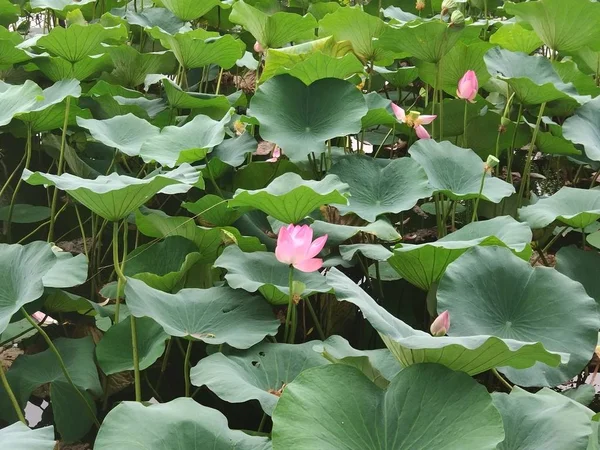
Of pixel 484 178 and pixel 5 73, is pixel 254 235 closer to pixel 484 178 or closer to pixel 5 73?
pixel 484 178

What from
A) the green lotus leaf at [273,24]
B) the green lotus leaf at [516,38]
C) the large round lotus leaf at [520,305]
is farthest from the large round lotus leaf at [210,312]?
the green lotus leaf at [516,38]

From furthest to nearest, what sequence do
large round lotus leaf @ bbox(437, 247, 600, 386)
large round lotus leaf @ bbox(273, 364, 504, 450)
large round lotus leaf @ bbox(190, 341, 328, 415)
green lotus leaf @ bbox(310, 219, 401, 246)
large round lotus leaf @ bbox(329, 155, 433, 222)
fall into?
large round lotus leaf @ bbox(329, 155, 433, 222) < green lotus leaf @ bbox(310, 219, 401, 246) < large round lotus leaf @ bbox(437, 247, 600, 386) < large round lotus leaf @ bbox(190, 341, 328, 415) < large round lotus leaf @ bbox(273, 364, 504, 450)

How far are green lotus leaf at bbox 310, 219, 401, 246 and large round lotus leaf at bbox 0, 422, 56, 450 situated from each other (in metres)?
0.51

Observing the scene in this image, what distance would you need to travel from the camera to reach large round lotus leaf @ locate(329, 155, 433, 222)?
1.23 m

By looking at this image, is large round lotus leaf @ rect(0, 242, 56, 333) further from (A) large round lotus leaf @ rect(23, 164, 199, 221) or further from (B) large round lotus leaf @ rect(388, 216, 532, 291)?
(B) large round lotus leaf @ rect(388, 216, 532, 291)

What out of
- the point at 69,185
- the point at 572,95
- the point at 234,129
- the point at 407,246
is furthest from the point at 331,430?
the point at 572,95

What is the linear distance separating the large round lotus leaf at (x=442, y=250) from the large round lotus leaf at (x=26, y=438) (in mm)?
479

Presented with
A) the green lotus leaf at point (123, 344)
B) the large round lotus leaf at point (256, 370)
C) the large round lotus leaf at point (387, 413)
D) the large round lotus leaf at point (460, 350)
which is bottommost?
the green lotus leaf at point (123, 344)

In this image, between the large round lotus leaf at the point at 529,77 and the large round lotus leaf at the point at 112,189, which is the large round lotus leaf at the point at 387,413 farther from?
the large round lotus leaf at the point at 529,77

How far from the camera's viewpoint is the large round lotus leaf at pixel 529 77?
1382mm

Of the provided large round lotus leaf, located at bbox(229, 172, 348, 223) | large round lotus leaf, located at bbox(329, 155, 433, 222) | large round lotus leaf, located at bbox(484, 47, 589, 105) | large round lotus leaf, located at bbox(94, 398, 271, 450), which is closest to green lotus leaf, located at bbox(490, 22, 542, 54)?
large round lotus leaf, located at bbox(484, 47, 589, 105)

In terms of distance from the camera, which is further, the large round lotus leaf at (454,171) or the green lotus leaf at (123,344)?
the large round lotus leaf at (454,171)

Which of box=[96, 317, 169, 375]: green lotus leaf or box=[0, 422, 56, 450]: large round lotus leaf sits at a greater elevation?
box=[0, 422, 56, 450]: large round lotus leaf

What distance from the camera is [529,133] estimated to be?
5.08 feet
